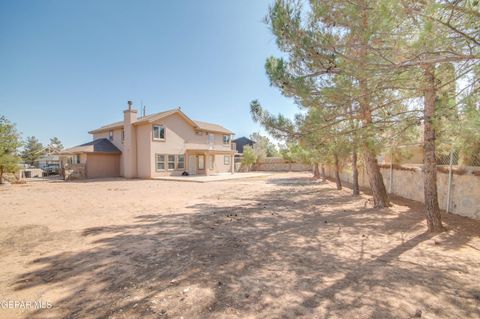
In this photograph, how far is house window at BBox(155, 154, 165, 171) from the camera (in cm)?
2222

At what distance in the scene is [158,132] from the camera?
2225 cm

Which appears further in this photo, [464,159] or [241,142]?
[241,142]

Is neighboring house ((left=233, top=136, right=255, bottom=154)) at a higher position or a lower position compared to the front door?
higher

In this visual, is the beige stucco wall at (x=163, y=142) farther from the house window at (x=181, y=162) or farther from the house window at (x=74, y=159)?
the house window at (x=74, y=159)

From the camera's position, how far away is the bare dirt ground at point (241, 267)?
2463mm

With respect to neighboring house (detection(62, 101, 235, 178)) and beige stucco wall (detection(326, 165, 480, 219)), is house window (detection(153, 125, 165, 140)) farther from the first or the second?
beige stucco wall (detection(326, 165, 480, 219))

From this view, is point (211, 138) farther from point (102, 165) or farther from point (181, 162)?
point (102, 165)

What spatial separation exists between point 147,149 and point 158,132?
1969 millimetres

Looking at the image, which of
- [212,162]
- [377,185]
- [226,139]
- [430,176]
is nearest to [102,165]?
[212,162]

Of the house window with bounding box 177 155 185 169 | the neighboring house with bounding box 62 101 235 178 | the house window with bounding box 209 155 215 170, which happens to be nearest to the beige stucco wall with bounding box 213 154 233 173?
the house window with bounding box 209 155 215 170

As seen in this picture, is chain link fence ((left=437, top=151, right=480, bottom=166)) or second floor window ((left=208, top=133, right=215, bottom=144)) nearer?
chain link fence ((left=437, top=151, right=480, bottom=166))

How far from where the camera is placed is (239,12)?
10961 millimetres

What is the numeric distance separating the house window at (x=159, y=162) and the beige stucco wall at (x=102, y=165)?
534 centimetres

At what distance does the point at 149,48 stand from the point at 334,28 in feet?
49.4
